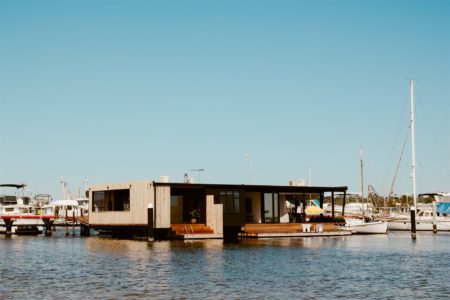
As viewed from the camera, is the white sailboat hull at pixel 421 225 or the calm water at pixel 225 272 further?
the white sailboat hull at pixel 421 225

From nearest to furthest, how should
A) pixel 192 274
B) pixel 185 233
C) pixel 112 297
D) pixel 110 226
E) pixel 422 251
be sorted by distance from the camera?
pixel 112 297, pixel 192 274, pixel 422 251, pixel 185 233, pixel 110 226

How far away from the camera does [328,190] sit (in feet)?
225

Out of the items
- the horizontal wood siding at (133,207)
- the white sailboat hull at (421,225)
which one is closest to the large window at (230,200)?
the horizontal wood siding at (133,207)

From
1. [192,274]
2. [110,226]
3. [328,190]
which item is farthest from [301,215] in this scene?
[192,274]

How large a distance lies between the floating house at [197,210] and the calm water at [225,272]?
7.28m

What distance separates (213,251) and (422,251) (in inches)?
632

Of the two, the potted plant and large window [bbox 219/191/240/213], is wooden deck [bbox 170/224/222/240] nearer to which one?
the potted plant

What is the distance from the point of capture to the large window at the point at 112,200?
6322cm

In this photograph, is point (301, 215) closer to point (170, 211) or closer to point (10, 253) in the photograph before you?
point (170, 211)

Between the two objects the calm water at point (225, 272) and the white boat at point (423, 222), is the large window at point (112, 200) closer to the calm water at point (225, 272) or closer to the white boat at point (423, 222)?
the calm water at point (225, 272)

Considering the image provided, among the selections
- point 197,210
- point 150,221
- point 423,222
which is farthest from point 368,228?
point 150,221

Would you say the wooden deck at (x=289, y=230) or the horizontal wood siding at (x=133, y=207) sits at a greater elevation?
the horizontal wood siding at (x=133, y=207)

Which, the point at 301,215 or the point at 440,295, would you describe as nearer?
the point at 440,295

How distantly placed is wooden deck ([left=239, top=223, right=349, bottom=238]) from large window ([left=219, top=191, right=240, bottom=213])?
2247 mm
